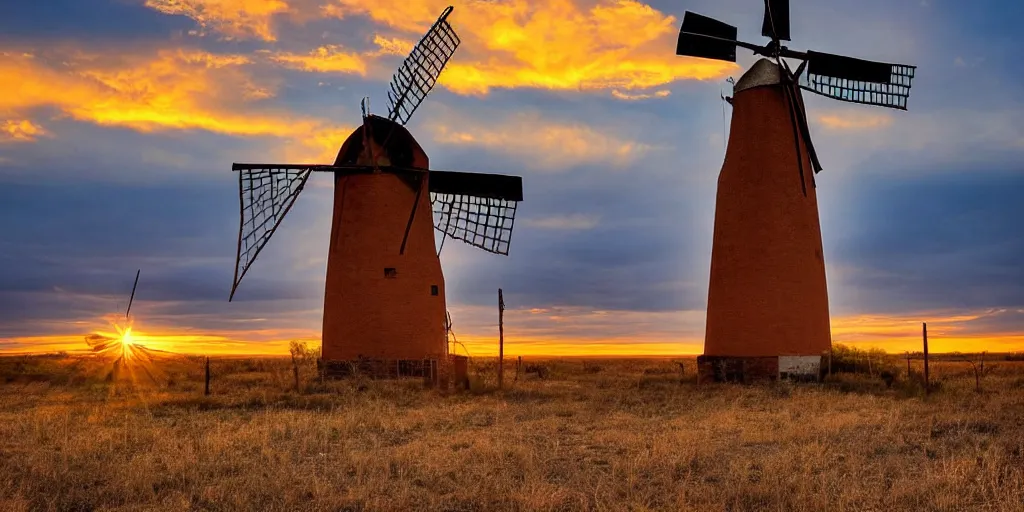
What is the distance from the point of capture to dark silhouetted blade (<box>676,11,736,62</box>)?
2661 centimetres

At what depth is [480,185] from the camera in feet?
92.7

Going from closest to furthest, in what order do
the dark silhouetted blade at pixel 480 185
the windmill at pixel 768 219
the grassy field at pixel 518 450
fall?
1. the grassy field at pixel 518 450
2. the windmill at pixel 768 219
3. the dark silhouetted blade at pixel 480 185

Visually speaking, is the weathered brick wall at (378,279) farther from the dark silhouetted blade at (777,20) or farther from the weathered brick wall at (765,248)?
the dark silhouetted blade at (777,20)

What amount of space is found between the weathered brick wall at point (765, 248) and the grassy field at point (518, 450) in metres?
2.79

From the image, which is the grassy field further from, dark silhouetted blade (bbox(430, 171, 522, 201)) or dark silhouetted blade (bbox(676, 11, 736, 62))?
dark silhouetted blade (bbox(676, 11, 736, 62))

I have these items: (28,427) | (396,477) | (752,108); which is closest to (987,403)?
(752,108)

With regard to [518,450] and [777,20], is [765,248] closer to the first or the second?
[777,20]

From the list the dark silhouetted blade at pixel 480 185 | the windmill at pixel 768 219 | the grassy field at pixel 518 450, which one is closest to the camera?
the grassy field at pixel 518 450

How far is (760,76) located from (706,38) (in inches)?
85.9

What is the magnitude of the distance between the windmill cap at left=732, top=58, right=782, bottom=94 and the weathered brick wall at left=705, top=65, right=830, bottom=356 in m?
0.19

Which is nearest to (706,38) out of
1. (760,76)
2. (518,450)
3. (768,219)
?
(760,76)

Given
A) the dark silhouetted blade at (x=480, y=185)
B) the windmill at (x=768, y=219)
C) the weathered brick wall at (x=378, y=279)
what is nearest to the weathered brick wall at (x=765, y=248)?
the windmill at (x=768, y=219)

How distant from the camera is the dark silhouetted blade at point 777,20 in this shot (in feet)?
Result: 87.2

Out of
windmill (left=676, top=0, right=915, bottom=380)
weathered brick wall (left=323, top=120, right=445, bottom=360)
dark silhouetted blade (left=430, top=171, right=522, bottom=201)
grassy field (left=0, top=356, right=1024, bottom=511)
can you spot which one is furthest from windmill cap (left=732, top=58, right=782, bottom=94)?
weathered brick wall (left=323, top=120, right=445, bottom=360)
